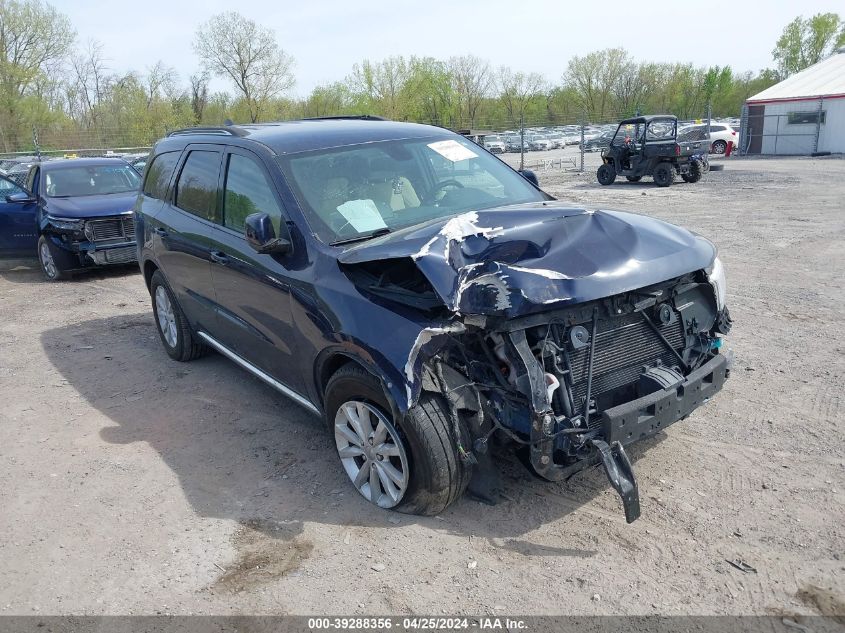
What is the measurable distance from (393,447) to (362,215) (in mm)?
1437

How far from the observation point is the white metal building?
29578mm

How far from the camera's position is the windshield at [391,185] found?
399 cm

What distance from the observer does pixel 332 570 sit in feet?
10.5

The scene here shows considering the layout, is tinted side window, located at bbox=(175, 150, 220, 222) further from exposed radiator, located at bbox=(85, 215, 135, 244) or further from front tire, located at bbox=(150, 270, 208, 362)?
exposed radiator, located at bbox=(85, 215, 135, 244)

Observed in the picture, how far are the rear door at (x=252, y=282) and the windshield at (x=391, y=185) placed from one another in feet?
0.82

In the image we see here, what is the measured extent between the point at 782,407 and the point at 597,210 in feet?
6.78

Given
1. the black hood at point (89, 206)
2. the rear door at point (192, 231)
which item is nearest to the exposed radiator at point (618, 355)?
the rear door at point (192, 231)

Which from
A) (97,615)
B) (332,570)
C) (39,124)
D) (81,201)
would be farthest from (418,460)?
(39,124)

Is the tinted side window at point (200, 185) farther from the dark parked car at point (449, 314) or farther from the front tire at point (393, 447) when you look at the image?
the front tire at point (393, 447)

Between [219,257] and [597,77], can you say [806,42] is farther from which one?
[219,257]

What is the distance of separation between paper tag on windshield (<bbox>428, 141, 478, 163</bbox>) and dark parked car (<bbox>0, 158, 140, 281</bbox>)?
6.16 metres

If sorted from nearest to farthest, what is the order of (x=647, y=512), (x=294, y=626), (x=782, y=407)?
(x=294, y=626) → (x=647, y=512) → (x=782, y=407)

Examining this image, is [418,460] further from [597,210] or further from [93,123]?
[93,123]

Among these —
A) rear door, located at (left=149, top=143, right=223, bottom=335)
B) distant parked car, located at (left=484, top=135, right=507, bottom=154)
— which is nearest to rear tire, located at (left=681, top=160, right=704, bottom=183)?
rear door, located at (left=149, top=143, right=223, bottom=335)
